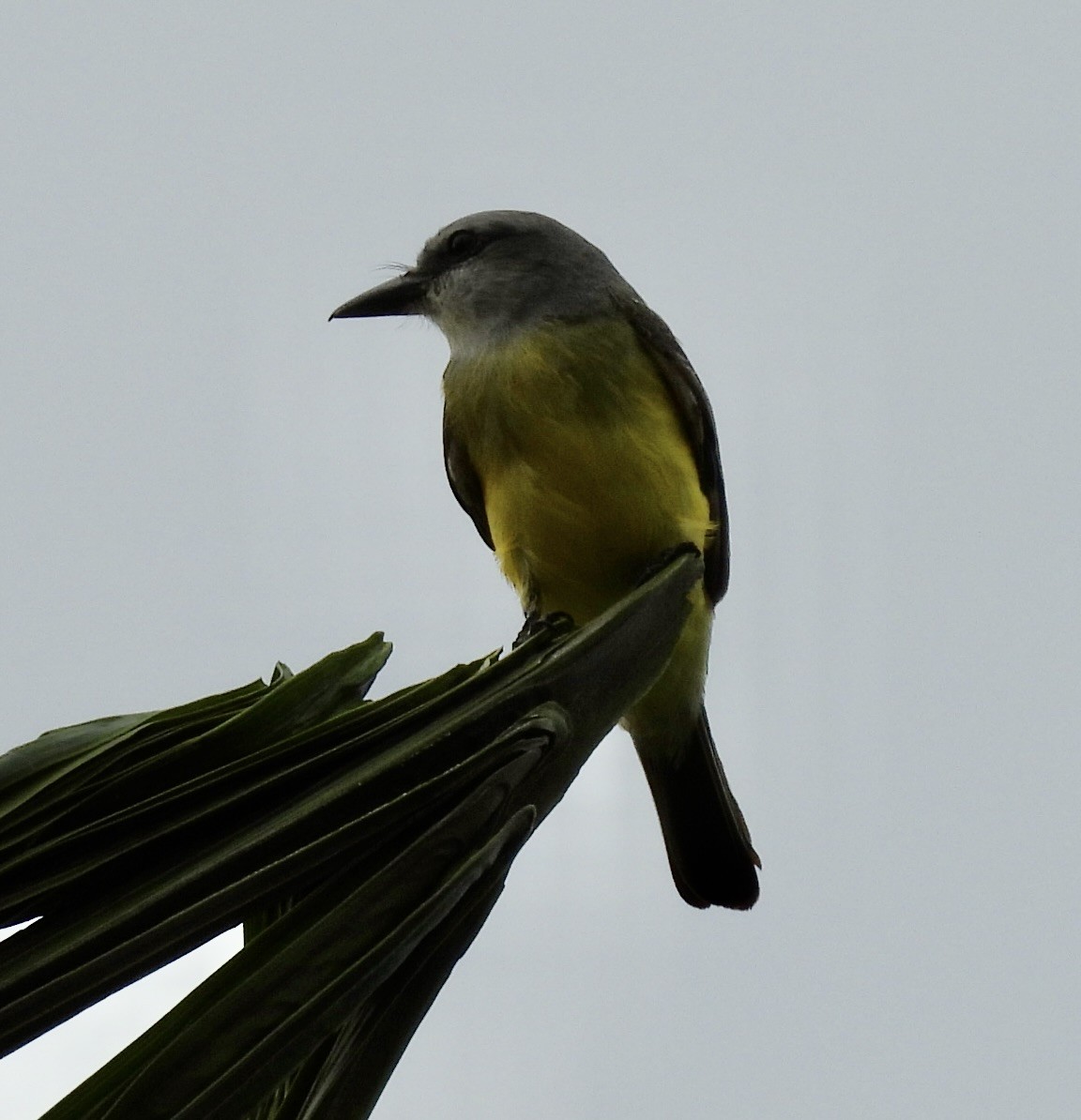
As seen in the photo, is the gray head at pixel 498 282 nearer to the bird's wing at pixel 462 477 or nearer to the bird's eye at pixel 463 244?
the bird's eye at pixel 463 244

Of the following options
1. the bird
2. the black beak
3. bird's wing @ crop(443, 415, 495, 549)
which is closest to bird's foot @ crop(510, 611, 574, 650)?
the bird

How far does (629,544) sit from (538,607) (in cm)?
40

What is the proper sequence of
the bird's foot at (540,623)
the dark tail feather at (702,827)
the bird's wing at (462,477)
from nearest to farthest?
the bird's foot at (540,623), the bird's wing at (462,477), the dark tail feather at (702,827)

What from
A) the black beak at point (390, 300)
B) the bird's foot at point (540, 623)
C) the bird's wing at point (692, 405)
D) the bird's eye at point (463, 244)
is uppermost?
the bird's eye at point (463, 244)

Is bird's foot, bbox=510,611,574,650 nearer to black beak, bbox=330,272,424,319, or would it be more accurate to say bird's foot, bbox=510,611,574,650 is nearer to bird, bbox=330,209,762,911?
bird, bbox=330,209,762,911

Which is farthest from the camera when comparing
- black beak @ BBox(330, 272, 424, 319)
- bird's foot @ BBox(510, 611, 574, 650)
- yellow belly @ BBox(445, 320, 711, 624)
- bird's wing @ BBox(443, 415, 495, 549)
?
black beak @ BBox(330, 272, 424, 319)

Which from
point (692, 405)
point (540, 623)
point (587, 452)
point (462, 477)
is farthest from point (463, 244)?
point (540, 623)

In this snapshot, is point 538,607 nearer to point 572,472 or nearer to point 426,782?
point 572,472

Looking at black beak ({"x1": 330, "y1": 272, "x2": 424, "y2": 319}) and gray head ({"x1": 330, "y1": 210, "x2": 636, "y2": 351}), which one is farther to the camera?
black beak ({"x1": 330, "y1": 272, "x2": 424, "y2": 319})

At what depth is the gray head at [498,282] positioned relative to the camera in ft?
15.8

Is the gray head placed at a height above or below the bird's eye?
below

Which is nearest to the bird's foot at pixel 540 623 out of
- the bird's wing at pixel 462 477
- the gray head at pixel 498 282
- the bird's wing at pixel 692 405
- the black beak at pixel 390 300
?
the bird's wing at pixel 462 477

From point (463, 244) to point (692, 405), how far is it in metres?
→ 1.08

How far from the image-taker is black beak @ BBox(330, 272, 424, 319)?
5.04 m
